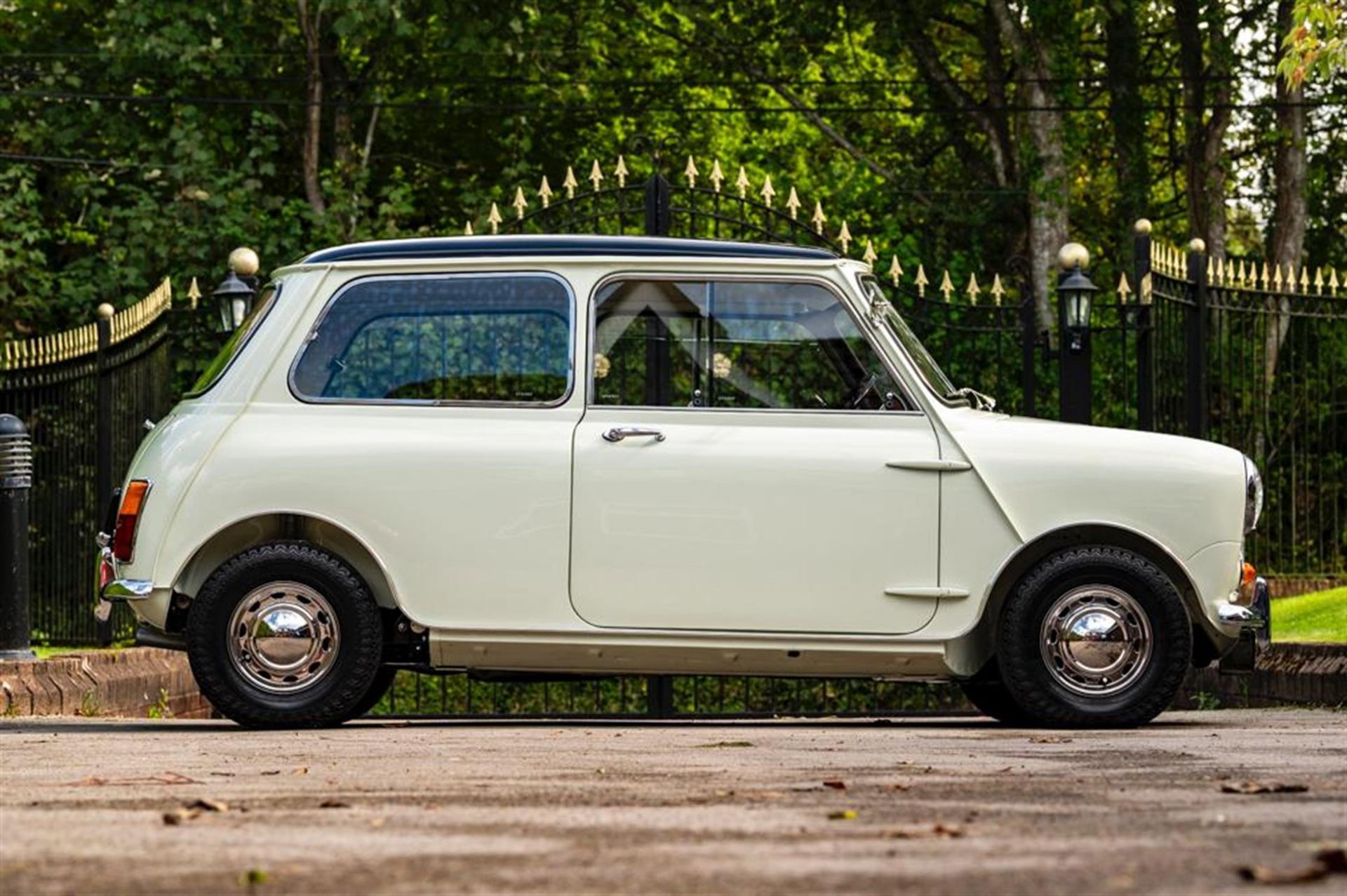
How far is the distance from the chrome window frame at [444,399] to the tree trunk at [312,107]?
1487 centimetres

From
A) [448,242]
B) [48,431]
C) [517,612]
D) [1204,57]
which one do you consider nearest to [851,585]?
[517,612]

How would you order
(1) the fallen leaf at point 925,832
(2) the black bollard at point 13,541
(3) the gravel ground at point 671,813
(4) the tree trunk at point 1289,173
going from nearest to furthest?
(3) the gravel ground at point 671,813 → (1) the fallen leaf at point 925,832 → (2) the black bollard at point 13,541 → (4) the tree trunk at point 1289,173

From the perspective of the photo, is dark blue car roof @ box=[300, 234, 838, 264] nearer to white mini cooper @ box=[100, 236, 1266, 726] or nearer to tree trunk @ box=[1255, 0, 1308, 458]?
white mini cooper @ box=[100, 236, 1266, 726]

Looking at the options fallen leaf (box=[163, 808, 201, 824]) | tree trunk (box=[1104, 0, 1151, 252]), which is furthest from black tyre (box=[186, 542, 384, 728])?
tree trunk (box=[1104, 0, 1151, 252])

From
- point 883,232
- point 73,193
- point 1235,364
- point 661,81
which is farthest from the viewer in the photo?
point 661,81

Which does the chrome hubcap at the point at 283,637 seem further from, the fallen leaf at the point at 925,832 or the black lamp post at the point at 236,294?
the black lamp post at the point at 236,294

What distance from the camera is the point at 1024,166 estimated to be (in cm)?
2453

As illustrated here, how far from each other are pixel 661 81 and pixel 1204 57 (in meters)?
→ 5.92

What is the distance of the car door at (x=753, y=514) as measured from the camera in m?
8.26

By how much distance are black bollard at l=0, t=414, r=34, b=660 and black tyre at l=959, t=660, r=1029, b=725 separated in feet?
14.1

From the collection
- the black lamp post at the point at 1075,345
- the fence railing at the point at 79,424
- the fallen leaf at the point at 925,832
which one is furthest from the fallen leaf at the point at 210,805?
the fence railing at the point at 79,424

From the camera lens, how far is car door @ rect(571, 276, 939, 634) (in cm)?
826

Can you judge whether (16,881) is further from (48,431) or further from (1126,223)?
(1126,223)

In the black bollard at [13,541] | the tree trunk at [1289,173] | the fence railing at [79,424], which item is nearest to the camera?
the black bollard at [13,541]
